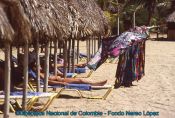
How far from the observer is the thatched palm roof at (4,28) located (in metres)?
6.46

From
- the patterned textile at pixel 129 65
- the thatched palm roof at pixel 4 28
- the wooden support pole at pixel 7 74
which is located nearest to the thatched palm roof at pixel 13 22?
the thatched palm roof at pixel 4 28

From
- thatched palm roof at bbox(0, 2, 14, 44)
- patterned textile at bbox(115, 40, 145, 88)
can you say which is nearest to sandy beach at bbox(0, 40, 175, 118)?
patterned textile at bbox(115, 40, 145, 88)

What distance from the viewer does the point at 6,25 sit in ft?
21.6

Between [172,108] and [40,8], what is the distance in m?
3.32

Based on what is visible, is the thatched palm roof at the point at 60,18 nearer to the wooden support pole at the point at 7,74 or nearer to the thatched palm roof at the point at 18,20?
the thatched palm roof at the point at 18,20

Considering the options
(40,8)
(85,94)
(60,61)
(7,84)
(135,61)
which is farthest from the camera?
(60,61)

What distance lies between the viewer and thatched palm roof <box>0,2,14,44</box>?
6464 mm

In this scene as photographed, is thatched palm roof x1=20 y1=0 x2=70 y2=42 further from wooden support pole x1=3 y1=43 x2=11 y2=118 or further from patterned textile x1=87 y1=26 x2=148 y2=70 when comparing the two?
patterned textile x1=87 y1=26 x2=148 y2=70

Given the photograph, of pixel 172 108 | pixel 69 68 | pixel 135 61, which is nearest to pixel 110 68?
pixel 69 68

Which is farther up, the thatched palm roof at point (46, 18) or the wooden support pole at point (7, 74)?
the thatched palm roof at point (46, 18)

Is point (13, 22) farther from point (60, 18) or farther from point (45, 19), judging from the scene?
point (60, 18)

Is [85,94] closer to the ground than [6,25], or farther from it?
closer to the ground

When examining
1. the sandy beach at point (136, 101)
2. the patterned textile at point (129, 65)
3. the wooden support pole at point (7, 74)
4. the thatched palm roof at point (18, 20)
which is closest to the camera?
the thatched palm roof at point (18, 20)

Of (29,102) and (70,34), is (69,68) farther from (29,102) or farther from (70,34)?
(29,102)
